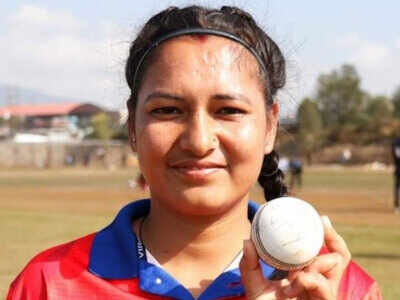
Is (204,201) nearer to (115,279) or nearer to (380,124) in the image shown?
(115,279)

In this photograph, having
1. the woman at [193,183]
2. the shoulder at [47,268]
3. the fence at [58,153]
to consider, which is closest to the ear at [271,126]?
the woman at [193,183]

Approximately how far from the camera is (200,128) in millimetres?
2604

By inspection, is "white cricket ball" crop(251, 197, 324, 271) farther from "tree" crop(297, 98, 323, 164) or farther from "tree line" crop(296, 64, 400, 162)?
"tree line" crop(296, 64, 400, 162)

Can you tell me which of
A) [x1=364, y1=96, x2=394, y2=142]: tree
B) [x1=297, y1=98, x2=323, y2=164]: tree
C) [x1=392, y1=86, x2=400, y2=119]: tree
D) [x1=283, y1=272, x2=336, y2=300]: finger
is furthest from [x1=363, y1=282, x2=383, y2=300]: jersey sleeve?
[x1=392, y1=86, x2=400, y2=119]: tree

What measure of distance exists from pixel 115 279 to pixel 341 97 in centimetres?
10699

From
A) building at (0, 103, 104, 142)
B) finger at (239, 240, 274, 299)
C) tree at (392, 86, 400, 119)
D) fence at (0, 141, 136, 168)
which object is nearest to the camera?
finger at (239, 240, 274, 299)

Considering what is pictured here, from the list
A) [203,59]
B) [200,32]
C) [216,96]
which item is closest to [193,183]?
[216,96]

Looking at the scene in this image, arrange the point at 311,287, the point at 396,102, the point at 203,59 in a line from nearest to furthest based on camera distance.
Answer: the point at 311,287
the point at 203,59
the point at 396,102

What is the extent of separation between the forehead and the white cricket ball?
1.62ft

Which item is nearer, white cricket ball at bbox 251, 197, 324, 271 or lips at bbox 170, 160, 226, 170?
white cricket ball at bbox 251, 197, 324, 271

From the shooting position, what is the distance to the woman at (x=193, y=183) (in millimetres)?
2633

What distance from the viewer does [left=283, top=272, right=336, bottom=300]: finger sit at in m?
2.37

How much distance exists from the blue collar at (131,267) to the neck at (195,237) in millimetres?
94

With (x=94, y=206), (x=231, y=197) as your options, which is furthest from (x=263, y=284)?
(x=94, y=206)
